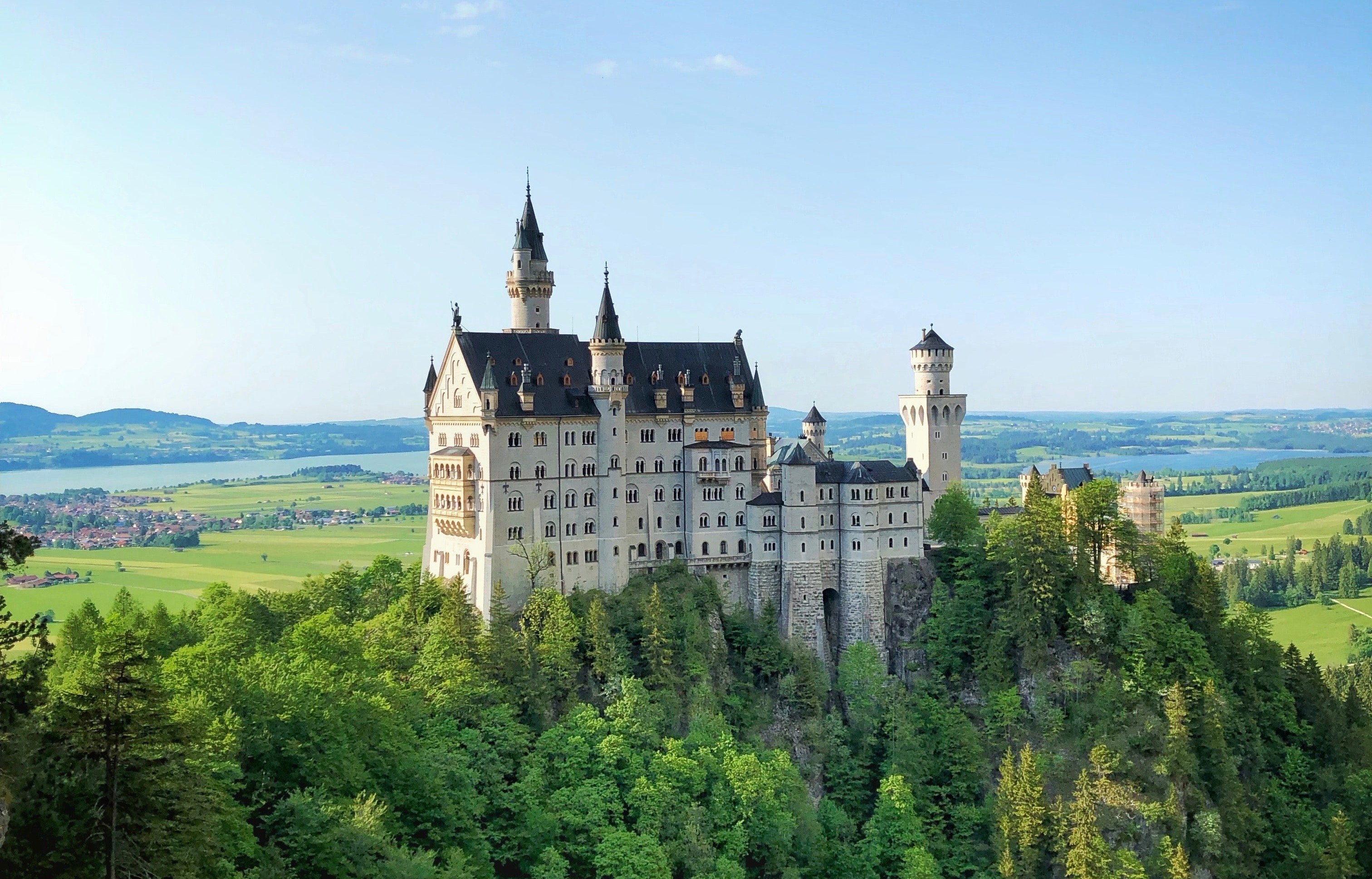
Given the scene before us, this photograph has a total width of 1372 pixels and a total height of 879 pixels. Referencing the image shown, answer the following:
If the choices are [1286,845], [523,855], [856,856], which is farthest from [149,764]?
[1286,845]

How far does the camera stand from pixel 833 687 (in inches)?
3602

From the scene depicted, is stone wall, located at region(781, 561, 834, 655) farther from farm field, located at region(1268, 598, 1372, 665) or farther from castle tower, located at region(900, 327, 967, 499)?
farm field, located at region(1268, 598, 1372, 665)

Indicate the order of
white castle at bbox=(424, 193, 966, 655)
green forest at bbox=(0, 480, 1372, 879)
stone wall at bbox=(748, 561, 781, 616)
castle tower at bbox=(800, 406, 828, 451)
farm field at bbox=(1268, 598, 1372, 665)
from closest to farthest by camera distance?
green forest at bbox=(0, 480, 1372, 879)
white castle at bbox=(424, 193, 966, 655)
stone wall at bbox=(748, 561, 781, 616)
castle tower at bbox=(800, 406, 828, 451)
farm field at bbox=(1268, 598, 1372, 665)

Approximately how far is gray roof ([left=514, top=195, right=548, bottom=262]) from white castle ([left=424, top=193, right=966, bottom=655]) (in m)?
0.13

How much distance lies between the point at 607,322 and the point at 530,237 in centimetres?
1007

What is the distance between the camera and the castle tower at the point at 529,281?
94938 millimetres

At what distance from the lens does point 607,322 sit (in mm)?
89750

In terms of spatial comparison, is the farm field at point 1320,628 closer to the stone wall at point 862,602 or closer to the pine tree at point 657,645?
the stone wall at point 862,602

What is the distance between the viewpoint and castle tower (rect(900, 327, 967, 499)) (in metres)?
105

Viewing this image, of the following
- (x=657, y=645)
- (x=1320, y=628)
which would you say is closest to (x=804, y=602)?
(x=657, y=645)

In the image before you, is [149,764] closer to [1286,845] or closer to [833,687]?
[833,687]

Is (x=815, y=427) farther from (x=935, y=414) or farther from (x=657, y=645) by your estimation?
(x=657, y=645)

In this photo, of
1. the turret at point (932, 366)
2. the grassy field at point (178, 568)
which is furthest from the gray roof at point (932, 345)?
the grassy field at point (178, 568)

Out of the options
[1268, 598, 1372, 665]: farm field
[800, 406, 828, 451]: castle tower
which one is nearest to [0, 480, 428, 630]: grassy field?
[800, 406, 828, 451]: castle tower
